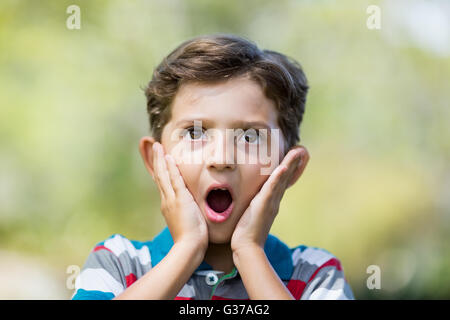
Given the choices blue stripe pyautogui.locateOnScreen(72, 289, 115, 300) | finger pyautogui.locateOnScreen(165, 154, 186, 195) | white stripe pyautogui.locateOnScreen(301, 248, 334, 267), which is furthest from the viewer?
white stripe pyautogui.locateOnScreen(301, 248, 334, 267)

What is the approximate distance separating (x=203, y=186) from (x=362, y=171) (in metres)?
2.64

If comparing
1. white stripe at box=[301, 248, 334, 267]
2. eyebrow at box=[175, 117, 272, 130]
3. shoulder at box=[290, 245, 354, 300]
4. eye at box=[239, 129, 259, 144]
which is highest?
eyebrow at box=[175, 117, 272, 130]

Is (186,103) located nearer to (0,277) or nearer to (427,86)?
(0,277)

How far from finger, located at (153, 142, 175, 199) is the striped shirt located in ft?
0.53

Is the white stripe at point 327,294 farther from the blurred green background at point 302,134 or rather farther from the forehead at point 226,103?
the blurred green background at point 302,134

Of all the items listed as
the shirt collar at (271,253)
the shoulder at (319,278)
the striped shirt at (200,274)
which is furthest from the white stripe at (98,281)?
the shoulder at (319,278)

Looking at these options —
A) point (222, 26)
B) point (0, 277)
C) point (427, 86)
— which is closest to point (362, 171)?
point (427, 86)

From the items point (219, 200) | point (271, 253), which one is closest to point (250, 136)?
point (219, 200)

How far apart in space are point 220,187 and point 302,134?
8.28ft

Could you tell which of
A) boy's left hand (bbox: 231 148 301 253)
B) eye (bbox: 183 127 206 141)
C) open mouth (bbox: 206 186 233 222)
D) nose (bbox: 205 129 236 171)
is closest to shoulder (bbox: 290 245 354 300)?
boy's left hand (bbox: 231 148 301 253)

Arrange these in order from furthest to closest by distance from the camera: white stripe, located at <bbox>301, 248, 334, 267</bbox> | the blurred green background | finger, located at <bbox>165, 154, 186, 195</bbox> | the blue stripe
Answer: the blurred green background, white stripe, located at <bbox>301, 248, 334, 267</bbox>, finger, located at <bbox>165, 154, 186, 195</bbox>, the blue stripe

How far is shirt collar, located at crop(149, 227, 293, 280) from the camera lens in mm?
1500

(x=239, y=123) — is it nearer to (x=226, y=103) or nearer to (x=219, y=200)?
(x=226, y=103)

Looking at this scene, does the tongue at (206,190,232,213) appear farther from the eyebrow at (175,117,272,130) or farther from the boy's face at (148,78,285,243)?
the eyebrow at (175,117,272,130)
